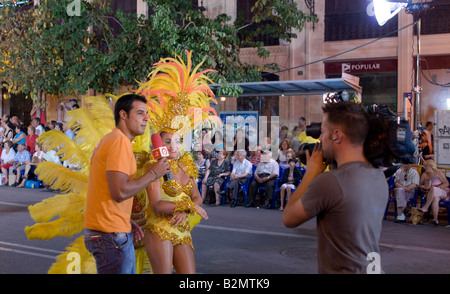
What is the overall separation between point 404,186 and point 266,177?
3.29 meters

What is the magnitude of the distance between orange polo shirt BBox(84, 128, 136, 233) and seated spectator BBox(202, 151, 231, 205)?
10.1m

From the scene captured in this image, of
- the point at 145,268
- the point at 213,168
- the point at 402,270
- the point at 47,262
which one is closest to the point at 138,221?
the point at 145,268

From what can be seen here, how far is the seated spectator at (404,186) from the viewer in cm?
1129

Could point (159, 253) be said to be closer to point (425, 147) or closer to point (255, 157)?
point (255, 157)

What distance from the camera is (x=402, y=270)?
7.00 m

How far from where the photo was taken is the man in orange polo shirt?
11.8ft

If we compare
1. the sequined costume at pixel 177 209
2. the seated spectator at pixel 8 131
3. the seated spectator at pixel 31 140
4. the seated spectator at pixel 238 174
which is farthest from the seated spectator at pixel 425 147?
the seated spectator at pixel 8 131

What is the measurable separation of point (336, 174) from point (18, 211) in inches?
409

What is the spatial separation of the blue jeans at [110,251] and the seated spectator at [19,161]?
14.9m

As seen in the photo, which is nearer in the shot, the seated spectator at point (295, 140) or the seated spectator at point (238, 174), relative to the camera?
the seated spectator at point (238, 174)

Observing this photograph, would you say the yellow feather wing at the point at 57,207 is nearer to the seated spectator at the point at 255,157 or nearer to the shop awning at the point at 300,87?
the seated spectator at the point at 255,157

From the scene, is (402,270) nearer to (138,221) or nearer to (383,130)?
(138,221)

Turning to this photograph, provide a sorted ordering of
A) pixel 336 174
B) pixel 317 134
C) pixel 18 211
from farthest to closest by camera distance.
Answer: pixel 18 211
pixel 317 134
pixel 336 174

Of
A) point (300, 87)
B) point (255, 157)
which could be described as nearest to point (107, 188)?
point (255, 157)
